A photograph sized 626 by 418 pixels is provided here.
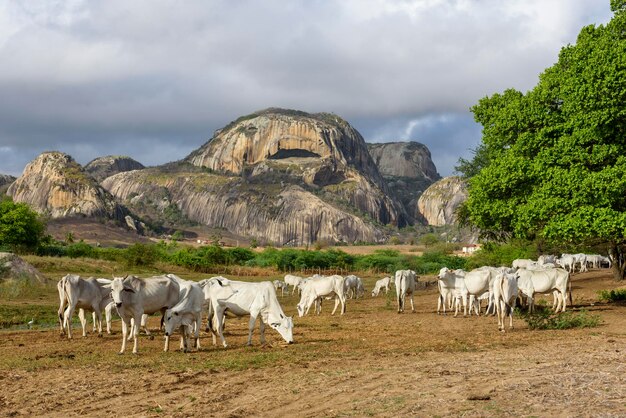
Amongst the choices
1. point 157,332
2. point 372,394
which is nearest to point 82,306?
point 157,332

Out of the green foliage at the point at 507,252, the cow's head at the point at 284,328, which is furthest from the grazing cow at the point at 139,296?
the green foliage at the point at 507,252

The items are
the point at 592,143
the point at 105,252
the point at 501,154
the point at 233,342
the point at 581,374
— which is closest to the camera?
the point at 581,374

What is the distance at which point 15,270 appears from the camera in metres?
43.5

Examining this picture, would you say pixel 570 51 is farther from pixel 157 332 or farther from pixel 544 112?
pixel 157 332

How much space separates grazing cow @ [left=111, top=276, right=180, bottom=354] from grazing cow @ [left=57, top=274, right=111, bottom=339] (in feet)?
13.1

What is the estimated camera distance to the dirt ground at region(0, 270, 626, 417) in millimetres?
9992

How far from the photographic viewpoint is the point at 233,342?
64.5 ft

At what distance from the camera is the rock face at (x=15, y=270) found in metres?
42.2

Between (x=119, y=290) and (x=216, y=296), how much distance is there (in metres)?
2.91

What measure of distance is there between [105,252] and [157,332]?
62.4 metres

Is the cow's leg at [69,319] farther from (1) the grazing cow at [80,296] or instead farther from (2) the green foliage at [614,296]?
(2) the green foliage at [614,296]

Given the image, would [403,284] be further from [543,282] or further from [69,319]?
[69,319]

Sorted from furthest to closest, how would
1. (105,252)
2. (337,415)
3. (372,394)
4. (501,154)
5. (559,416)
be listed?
(105,252), (501,154), (372,394), (337,415), (559,416)

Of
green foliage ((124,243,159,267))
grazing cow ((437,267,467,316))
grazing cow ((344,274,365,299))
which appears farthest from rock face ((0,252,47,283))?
grazing cow ((437,267,467,316))
